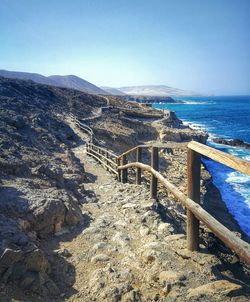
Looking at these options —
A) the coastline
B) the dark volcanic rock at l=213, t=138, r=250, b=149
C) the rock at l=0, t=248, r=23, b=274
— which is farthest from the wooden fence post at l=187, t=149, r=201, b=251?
the dark volcanic rock at l=213, t=138, r=250, b=149

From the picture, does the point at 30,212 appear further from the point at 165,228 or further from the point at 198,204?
the point at 198,204

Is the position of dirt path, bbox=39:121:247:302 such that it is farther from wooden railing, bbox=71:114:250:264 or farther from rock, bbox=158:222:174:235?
wooden railing, bbox=71:114:250:264

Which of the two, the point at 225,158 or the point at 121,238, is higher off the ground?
the point at 225,158

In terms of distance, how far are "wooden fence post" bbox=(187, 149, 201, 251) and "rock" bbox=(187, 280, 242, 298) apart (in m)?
0.83

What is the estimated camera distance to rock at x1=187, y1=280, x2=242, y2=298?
344cm

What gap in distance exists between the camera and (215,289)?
3498 mm

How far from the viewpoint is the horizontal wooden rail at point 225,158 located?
9.97 feet

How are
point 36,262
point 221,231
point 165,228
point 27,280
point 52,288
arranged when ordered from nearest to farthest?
point 221,231, point 27,280, point 52,288, point 36,262, point 165,228

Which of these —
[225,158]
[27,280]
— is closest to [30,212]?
[27,280]

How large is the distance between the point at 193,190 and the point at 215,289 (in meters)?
1.29

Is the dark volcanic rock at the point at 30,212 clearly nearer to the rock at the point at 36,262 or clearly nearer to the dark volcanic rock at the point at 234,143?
the rock at the point at 36,262

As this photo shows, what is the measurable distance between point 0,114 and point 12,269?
1396 cm

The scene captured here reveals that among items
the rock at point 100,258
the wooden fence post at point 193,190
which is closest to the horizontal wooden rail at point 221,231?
the wooden fence post at point 193,190

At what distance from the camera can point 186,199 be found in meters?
4.48
